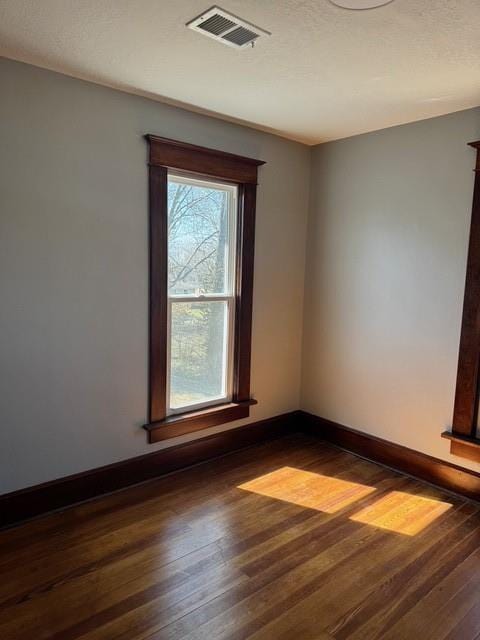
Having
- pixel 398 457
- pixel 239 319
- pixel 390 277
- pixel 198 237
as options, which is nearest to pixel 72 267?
pixel 198 237

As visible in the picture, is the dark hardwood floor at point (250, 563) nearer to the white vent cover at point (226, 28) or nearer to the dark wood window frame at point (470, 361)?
the dark wood window frame at point (470, 361)

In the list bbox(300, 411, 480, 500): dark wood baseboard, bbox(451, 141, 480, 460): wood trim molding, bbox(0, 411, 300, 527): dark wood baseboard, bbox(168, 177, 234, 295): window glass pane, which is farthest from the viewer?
bbox(168, 177, 234, 295): window glass pane

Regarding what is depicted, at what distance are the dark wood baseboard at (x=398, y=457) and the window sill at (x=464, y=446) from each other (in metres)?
0.10

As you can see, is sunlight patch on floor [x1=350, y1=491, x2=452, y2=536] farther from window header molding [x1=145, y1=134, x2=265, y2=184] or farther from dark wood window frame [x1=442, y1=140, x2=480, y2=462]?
window header molding [x1=145, y1=134, x2=265, y2=184]

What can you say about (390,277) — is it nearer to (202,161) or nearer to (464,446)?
(464,446)

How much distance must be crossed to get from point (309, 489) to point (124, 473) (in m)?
1.21

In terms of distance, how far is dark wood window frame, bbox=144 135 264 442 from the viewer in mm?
2852

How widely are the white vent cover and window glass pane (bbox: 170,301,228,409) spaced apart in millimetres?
1608

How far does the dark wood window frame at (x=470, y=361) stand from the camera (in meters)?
2.80

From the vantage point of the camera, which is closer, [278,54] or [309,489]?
[278,54]

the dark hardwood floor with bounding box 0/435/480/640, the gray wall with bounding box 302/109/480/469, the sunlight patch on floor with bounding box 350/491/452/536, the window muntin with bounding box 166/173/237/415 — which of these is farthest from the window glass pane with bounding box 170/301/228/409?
the sunlight patch on floor with bounding box 350/491/452/536

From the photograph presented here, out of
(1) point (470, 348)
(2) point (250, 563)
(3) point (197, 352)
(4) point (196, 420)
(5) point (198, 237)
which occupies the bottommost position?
(2) point (250, 563)

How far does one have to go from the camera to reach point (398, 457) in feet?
10.7

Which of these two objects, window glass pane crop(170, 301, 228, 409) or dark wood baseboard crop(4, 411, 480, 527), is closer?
dark wood baseboard crop(4, 411, 480, 527)
